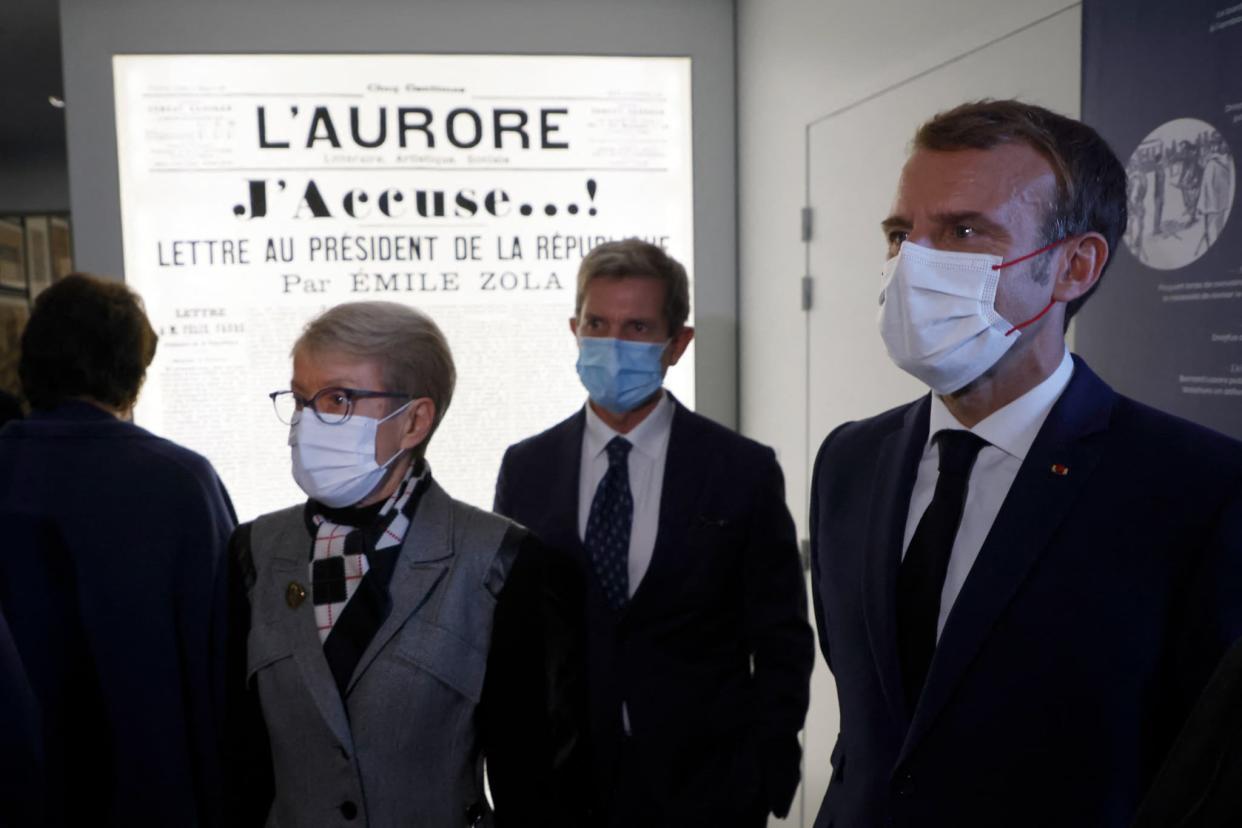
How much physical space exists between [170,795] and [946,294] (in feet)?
6.36

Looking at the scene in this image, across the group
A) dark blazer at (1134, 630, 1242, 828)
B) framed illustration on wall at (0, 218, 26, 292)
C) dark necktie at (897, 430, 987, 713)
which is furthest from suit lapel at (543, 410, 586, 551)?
framed illustration on wall at (0, 218, 26, 292)

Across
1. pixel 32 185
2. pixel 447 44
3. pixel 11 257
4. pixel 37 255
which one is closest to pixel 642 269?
pixel 447 44

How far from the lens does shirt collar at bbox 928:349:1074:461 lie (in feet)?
3.60

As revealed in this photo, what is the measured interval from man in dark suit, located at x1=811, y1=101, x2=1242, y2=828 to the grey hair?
2.35 feet

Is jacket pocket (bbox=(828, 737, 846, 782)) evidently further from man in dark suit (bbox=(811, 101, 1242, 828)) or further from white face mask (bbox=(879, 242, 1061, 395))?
white face mask (bbox=(879, 242, 1061, 395))

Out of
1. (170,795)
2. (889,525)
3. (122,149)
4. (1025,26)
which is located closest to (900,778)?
(889,525)

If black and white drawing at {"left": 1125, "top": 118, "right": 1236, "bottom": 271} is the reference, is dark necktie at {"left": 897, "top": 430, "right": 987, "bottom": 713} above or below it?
below

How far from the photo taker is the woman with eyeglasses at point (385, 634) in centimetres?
133

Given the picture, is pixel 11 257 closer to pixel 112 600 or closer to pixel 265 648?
pixel 112 600

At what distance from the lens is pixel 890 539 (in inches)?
45.7

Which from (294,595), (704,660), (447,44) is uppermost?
(447,44)

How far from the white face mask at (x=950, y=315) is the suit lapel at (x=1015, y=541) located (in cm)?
12

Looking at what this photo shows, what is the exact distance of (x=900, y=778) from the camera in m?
1.05

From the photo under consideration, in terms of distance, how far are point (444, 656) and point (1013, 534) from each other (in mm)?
811
